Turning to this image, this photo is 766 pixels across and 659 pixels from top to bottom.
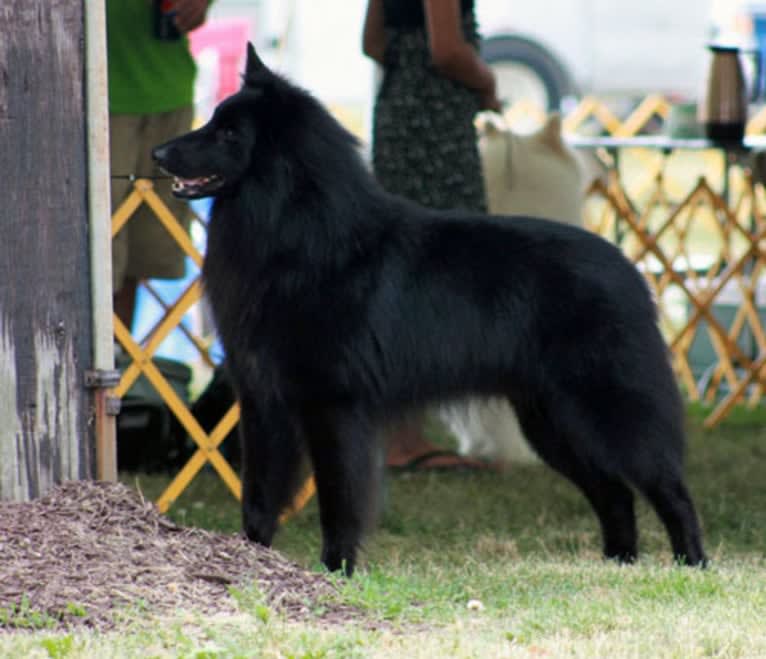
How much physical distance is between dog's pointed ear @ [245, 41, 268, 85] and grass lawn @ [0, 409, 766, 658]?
4.41 feet

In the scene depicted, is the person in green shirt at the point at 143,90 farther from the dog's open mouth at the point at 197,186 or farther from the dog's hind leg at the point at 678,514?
the dog's hind leg at the point at 678,514

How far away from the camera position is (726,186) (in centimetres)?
831

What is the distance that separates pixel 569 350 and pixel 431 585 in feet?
2.58

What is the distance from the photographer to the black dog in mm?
4023

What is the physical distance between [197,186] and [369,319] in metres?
0.58

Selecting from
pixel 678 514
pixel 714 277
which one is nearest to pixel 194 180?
pixel 678 514

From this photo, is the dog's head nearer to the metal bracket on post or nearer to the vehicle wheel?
the metal bracket on post

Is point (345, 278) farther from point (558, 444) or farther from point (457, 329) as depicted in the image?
point (558, 444)

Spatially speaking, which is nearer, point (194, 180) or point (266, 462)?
point (194, 180)

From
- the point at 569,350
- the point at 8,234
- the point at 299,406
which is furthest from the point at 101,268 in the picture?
the point at 569,350

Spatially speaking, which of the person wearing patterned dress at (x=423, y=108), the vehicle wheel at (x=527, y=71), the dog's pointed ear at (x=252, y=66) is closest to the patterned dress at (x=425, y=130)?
the person wearing patterned dress at (x=423, y=108)

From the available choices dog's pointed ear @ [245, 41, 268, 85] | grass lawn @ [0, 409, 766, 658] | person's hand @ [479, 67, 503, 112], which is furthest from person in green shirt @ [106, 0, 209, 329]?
dog's pointed ear @ [245, 41, 268, 85]

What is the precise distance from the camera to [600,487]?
184 inches

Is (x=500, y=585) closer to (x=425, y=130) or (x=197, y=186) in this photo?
(x=197, y=186)
